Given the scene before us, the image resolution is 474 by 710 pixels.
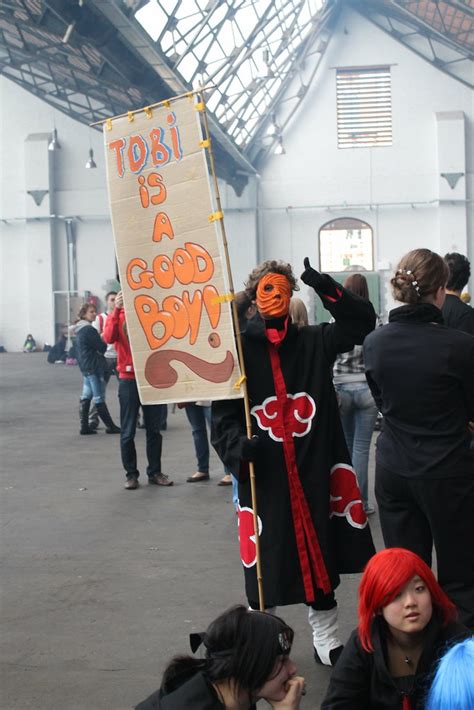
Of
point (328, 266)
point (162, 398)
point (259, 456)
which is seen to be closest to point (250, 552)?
point (259, 456)

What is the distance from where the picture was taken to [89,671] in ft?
14.1

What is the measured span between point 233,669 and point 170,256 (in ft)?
7.12

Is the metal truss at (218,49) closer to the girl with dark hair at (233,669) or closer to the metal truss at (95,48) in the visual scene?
the metal truss at (95,48)

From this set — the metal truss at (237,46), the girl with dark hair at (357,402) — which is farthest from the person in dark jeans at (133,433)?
the metal truss at (237,46)

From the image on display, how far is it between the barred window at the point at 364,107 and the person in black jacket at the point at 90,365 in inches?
816

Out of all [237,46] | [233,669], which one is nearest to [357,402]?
[233,669]

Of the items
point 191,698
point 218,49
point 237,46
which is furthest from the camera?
point 237,46

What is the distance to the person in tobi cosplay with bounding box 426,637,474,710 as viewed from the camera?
1.98 m

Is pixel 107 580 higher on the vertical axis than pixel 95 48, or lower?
lower

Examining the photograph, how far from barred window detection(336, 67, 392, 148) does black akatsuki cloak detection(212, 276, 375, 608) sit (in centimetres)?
2865

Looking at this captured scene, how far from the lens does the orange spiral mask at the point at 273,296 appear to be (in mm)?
3932

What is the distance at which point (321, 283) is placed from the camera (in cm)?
384

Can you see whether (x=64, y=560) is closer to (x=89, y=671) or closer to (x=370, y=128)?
(x=89, y=671)

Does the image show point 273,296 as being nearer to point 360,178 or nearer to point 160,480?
point 160,480
